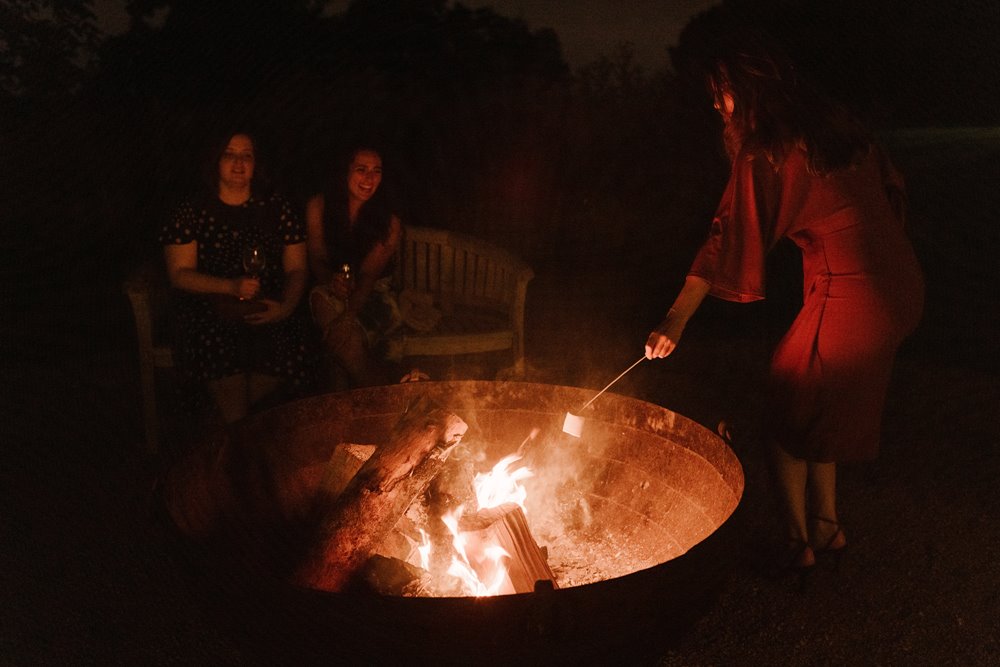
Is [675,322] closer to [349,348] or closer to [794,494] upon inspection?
[794,494]

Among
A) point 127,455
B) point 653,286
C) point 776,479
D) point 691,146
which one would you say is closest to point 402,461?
point 776,479

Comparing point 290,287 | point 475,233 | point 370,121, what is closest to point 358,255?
point 290,287

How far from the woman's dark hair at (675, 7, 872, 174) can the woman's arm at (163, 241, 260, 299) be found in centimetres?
230

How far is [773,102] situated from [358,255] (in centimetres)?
253

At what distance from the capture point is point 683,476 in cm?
282

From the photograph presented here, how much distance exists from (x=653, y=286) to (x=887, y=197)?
5.08 m

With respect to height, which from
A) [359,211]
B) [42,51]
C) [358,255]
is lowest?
[358,255]

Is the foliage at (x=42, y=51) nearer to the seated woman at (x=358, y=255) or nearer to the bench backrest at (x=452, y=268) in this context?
the seated woman at (x=358, y=255)

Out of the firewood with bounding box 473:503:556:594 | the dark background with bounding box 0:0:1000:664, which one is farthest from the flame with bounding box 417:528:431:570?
the dark background with bounding box 0:0:1000:664

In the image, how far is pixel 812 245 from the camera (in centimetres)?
289

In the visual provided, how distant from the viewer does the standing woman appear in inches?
106

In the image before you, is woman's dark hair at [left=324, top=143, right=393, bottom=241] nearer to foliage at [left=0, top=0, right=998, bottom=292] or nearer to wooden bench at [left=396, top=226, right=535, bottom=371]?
wooden bench at [left=396, top=226, right=535, bottom=371]

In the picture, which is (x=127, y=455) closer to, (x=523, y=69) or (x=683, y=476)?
(x=683, y=476)

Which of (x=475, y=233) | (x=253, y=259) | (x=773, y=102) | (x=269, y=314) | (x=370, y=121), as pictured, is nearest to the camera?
(x=773, y=102)
